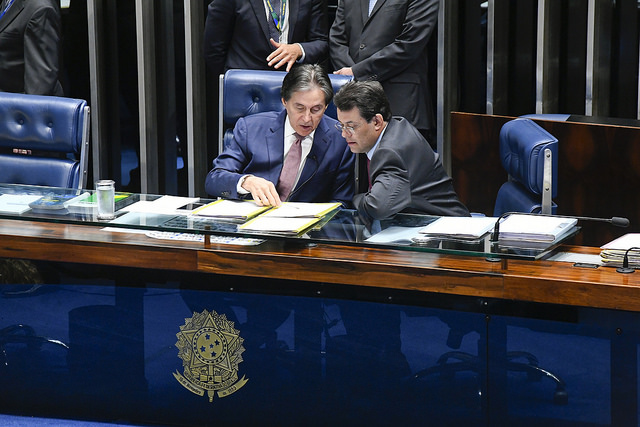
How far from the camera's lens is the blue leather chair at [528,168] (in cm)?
271

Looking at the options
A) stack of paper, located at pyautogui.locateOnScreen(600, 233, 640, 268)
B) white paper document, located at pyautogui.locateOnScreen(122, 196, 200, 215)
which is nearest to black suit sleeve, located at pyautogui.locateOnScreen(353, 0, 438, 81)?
white paper document, located at pyautogui.locateOnScreen(122, 196, 200, 215)

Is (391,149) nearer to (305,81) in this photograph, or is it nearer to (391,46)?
(305,81)

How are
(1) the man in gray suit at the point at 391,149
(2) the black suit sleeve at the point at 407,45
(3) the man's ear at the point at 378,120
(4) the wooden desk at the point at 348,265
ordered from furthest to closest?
(2) the black suit sleeve at the point at 407,45 → (3) the man's ear at the point at 378,120 → (1) the man in gray suit at the point at 391,149 → (4) the wooden desk at the point at 348,265

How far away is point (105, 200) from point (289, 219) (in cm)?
52

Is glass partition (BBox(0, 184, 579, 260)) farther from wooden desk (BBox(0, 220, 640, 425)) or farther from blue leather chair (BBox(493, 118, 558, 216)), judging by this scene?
blue leather chair (BBox(493, 118, 558, 216))

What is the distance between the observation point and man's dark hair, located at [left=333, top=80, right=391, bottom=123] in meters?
3.00

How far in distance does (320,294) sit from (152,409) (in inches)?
25.2

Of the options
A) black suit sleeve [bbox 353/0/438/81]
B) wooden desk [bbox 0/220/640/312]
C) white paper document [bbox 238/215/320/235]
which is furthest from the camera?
black suit sleeve [bbox 353/0/438/81]

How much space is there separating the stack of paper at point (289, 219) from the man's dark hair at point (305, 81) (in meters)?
0.65

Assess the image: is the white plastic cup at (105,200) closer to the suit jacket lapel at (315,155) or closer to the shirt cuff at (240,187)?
the shirt cuff at (240,187)

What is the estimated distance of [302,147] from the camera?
3322mm

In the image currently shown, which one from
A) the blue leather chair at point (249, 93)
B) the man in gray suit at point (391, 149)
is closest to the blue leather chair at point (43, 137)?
the blue leather chair at point (249, 93)

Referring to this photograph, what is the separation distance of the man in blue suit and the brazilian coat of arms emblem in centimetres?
75

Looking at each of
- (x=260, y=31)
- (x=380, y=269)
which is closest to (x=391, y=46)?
(x=260, y=31)
